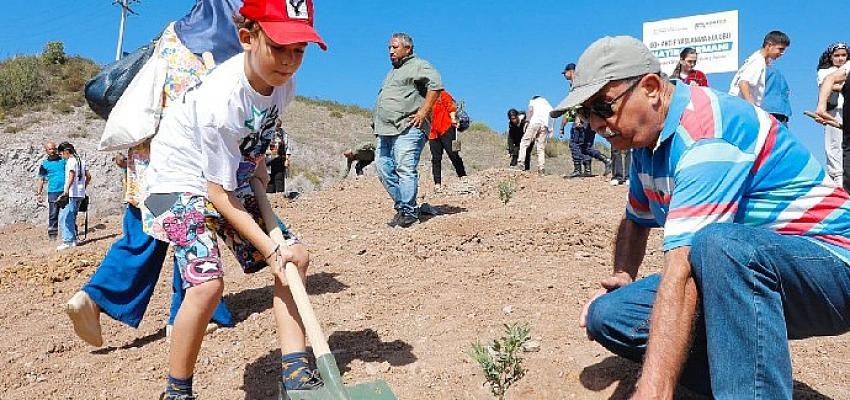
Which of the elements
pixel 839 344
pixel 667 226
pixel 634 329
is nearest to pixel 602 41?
pixel 667 226

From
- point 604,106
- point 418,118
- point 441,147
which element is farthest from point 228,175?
point 441,147

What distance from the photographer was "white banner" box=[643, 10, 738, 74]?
40.7 feet

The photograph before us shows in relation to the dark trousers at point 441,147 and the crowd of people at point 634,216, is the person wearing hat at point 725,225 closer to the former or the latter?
the crowd of people at point 634,216

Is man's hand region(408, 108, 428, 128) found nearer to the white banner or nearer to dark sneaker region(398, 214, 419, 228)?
dark sneaker region(398, 214, 419, 228)

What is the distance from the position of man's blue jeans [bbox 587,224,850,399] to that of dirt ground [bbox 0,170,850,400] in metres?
0.69

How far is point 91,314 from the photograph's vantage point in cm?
346

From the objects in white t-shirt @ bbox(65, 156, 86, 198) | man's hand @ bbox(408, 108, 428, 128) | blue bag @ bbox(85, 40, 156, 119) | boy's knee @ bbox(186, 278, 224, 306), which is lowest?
boy's knee @ bbox(186, 278, 224, 306)

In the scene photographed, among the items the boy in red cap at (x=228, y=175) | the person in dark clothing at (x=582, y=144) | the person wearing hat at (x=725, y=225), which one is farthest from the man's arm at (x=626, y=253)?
the person in dark clothing at (x=582, y=144)

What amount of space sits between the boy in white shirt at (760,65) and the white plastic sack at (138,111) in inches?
209

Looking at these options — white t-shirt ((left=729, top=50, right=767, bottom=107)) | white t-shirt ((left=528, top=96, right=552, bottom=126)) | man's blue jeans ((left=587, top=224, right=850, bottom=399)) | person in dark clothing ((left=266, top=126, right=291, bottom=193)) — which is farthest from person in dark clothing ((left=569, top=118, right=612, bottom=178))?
man's blue jeans ((left=587, top=224, right=850, bottom=399))

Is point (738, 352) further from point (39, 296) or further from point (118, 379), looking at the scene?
point (39, 296)

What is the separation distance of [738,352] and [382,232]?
434 centimetres

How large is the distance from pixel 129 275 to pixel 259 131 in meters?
1.50

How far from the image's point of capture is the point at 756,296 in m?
1.88
